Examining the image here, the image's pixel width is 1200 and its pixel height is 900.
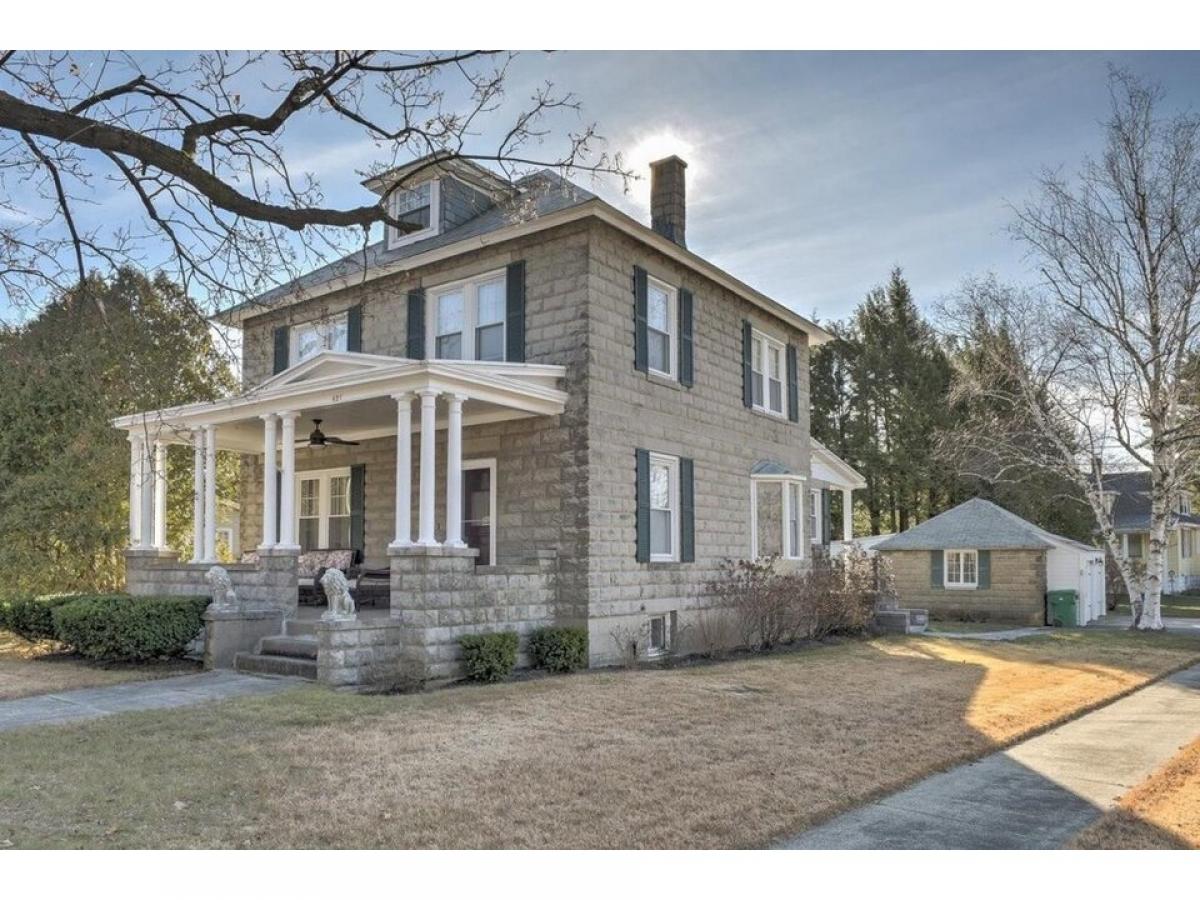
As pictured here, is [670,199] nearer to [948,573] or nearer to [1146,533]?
[948,573]

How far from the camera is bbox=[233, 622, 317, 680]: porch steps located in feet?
33.7

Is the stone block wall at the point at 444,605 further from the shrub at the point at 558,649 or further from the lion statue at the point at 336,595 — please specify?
the lion statue at the point at 336,595

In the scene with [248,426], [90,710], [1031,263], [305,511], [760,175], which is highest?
[1031,263]

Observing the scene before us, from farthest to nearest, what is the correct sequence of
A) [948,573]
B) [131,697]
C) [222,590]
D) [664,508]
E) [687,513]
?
[948,573], [687,513], [664,508], [222,590], [131,697]

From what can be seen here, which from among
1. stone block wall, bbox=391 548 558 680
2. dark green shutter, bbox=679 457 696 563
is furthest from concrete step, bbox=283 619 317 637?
dark green shutter, bbox=679 457 696 563

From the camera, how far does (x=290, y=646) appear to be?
11.0 m

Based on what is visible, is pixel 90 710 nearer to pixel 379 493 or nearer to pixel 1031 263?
pixel 379 493

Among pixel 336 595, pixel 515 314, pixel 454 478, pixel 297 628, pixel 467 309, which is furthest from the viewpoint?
pixel 467 309

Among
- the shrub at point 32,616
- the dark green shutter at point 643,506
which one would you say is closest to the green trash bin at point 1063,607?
the dark green shutter at point 643,506

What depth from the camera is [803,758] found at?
664 cm

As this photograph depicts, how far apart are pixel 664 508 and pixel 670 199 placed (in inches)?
194

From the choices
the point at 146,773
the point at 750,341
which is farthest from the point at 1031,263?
the point at 146,773

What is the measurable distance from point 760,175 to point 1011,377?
48.9ft

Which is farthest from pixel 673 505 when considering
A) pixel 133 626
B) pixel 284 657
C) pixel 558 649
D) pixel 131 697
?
pixel 131 697
